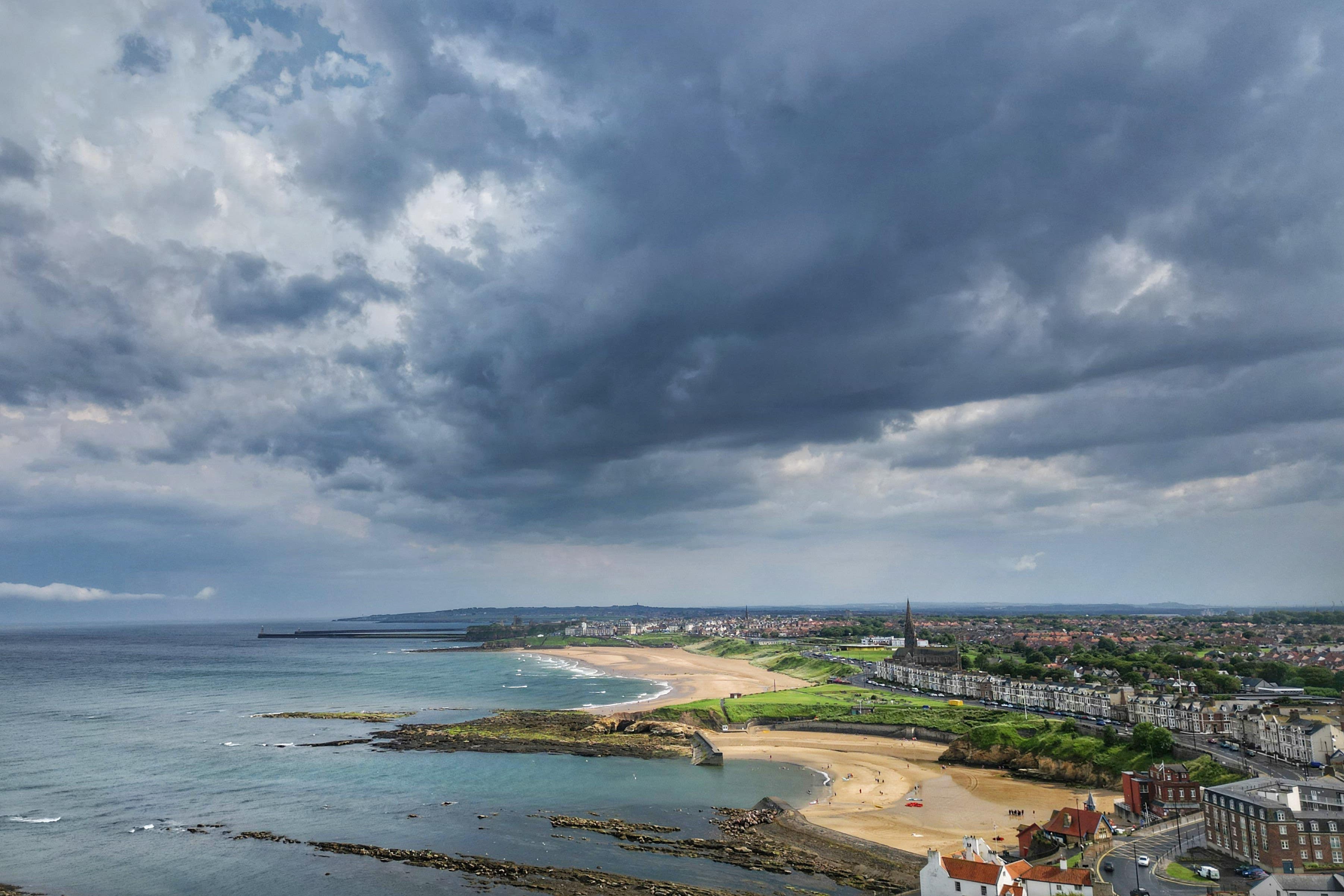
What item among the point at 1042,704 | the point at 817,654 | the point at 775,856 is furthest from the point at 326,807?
the point at 817,654

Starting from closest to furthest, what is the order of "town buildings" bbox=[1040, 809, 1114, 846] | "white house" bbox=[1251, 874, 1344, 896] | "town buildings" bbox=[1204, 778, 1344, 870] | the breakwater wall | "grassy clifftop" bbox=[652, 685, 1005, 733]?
"white house" bbox=[1251, 874, 1344, 896] < "town buildings" bbox=[1204, 778, 1344, 870] < "town buildings" bbox=[1040, 809, 1114, 846] < the breakwater wall < "grassy clifftop" bbox=[652, 685, 1005, 733]

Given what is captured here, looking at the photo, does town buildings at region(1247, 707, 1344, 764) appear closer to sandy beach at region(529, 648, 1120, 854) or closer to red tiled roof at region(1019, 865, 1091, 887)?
sandy beach at region(529, 648, 1120, 854)

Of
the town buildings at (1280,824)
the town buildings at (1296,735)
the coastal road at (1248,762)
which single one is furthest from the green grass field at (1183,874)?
the town buildings at (1296,735)

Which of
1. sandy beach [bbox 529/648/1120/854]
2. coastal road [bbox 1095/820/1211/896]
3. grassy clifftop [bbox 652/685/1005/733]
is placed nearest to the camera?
coastal road [bbox 1095/820/1211/896]

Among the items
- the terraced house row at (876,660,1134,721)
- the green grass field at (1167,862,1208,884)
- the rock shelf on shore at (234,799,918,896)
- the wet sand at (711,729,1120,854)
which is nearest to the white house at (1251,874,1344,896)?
the green grass field at (1167,862,1208,884)

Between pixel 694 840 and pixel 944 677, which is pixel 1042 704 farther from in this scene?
pixel 694 840

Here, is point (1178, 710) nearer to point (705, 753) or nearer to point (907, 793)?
point (907, 793)
